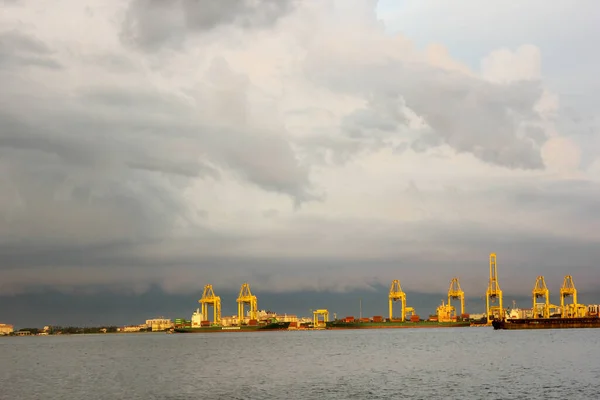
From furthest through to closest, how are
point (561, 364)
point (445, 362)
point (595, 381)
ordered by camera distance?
point (445, 362), point (561, 364), point (595, 381)

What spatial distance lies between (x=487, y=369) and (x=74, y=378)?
4701 cm

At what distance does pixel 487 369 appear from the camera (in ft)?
246

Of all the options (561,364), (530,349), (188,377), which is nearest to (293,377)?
(188,377)

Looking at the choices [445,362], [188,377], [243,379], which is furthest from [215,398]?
[445,362]

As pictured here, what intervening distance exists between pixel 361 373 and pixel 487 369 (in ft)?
47.0

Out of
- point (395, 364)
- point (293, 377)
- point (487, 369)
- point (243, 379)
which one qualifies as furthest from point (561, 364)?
point (243, 379)

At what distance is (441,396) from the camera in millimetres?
53188

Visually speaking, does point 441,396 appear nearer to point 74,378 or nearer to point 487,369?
point 487,369

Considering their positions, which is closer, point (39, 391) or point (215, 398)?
point (215, 398)

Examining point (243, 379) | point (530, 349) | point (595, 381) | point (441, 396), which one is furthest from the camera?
point (530, 349)

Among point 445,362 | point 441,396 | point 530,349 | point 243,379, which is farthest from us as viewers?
point 530,349

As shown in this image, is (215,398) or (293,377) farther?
(293,377)

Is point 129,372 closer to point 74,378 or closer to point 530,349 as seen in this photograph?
point 74,378

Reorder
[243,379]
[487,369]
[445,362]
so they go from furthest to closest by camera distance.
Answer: [445,362] → [487,369] → [243,379]
